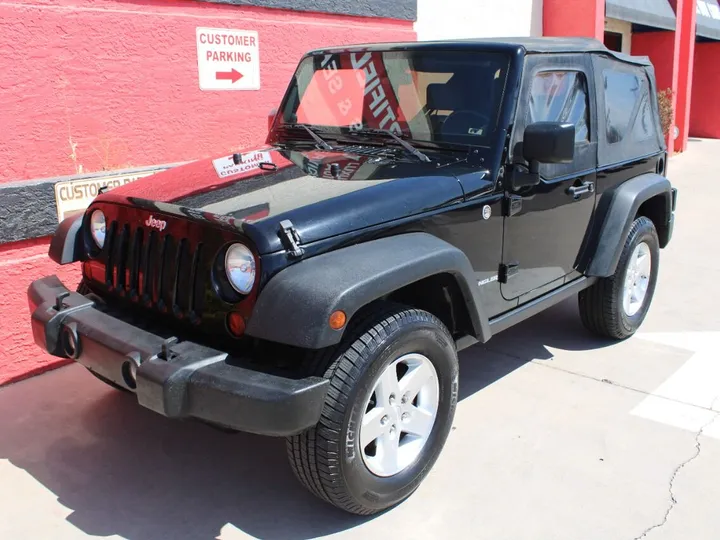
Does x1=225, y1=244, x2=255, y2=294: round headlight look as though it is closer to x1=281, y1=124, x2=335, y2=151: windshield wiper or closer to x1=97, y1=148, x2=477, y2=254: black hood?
x1=97, y1=148, x2=477, y2=254: black hood

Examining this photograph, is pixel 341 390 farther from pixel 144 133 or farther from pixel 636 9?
pixel 636 9

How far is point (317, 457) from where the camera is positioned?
2.70 meters

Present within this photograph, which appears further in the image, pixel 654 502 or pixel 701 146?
pixel 701 146

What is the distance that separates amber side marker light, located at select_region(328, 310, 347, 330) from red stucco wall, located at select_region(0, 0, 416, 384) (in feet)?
8.24

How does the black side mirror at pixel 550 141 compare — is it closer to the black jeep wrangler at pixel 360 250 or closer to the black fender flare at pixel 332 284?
the black jeep wrangler at pixel 360 250

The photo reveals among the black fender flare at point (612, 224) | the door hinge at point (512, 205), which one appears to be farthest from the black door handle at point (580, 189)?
the door hinge at point (512, 205)

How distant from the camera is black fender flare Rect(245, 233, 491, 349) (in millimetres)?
2496

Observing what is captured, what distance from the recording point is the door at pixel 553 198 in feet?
12.0

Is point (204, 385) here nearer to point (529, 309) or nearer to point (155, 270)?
point (155, 270)

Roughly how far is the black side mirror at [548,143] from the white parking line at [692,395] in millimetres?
1466

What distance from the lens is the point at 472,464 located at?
3.39 meters

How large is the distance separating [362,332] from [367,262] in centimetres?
26

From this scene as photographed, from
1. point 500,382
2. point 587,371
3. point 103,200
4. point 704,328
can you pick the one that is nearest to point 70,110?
point 103,200

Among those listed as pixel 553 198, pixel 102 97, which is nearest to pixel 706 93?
pixel 553 198
